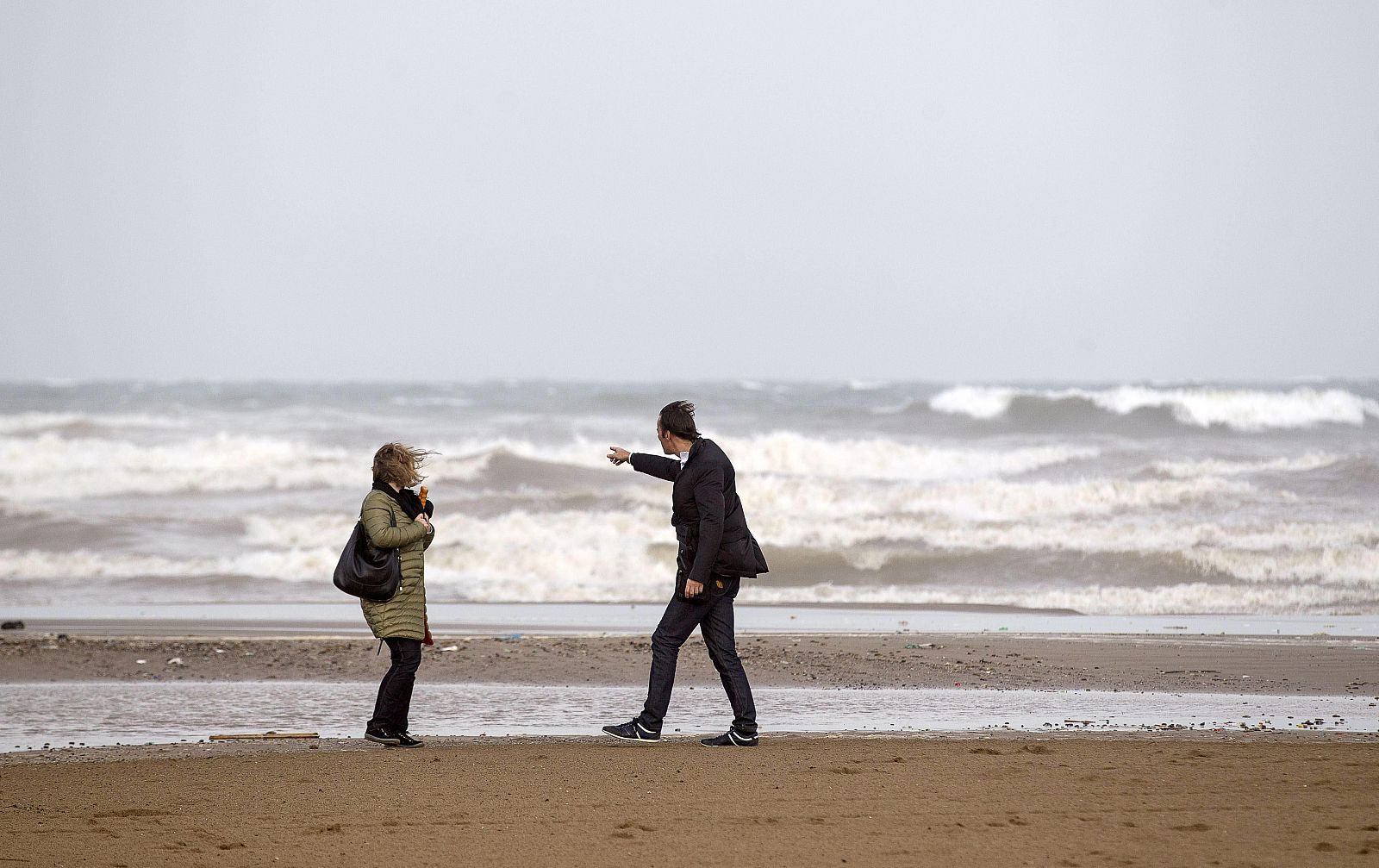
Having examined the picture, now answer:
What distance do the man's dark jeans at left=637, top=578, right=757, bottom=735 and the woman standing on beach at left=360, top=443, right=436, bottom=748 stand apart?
112 cm

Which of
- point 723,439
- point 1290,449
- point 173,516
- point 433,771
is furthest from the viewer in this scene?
point 723,439

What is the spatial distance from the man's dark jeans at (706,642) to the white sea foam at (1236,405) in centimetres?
2680

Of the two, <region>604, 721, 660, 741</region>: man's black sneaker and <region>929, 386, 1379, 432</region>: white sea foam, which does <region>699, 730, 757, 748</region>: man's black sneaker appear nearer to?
<region>604, 721, 660, 741</region>: man's black sneaker

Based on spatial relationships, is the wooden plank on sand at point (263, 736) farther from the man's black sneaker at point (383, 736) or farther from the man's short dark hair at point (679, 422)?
the man's short dark hair at point (679, 422)

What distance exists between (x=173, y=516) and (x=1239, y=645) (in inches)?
615

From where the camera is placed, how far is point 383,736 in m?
6.43

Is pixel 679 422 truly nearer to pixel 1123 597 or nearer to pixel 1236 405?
pixel 1123 597

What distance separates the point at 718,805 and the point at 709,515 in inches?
58.7

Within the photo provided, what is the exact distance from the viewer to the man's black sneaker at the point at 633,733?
6.42 m

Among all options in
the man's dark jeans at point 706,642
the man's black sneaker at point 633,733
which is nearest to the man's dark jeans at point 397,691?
the man's black sneaker at point 633,733

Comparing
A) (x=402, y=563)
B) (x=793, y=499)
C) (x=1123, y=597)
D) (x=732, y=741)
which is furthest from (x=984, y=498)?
(x=402, y=563)

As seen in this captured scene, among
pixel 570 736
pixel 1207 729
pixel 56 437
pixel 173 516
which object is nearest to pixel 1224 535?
pixel 1207 729

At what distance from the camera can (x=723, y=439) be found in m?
29.9

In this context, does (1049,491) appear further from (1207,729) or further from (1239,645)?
(1207,729)
